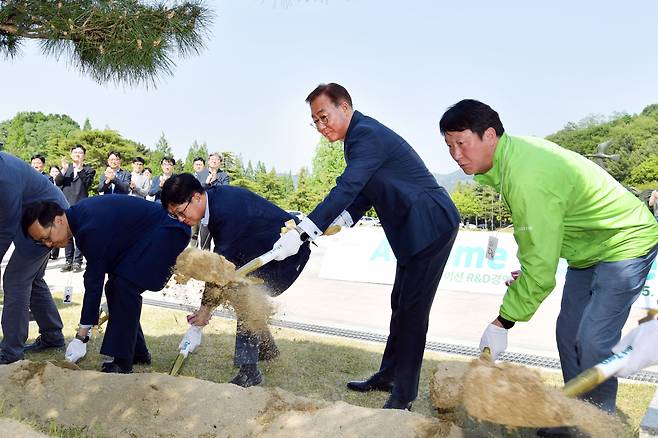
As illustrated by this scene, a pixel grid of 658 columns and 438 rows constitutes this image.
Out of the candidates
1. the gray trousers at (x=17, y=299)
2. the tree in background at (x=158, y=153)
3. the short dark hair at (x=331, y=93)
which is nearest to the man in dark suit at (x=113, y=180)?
the gray trousers at (x=17, y=299)

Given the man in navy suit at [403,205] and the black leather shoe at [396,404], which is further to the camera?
the black leather shoe at [396,404]

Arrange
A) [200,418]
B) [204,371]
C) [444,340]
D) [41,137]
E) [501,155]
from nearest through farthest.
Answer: [501,155]
[200,418]
[204,371]
[444,340]
[41,137]

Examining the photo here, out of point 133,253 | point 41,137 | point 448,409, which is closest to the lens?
point 448,409

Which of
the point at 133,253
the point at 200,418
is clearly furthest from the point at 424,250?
the point at 133,253

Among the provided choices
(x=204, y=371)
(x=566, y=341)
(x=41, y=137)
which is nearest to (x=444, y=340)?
(x=204, y=371)

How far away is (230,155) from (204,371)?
112ft

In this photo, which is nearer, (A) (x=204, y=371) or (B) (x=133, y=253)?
(B) (x=133, y=253)

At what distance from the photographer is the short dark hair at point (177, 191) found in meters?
3.28

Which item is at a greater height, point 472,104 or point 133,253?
point 472,104

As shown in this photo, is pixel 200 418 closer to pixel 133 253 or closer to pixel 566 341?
pixel 133 253

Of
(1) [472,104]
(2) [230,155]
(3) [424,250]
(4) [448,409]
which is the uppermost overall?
(2) [230,155]

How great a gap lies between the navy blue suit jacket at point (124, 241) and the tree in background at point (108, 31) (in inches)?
32.2

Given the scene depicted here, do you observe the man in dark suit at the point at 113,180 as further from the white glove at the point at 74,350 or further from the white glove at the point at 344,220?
the white glove at the point at 344,220

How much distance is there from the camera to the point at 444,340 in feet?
17.8
